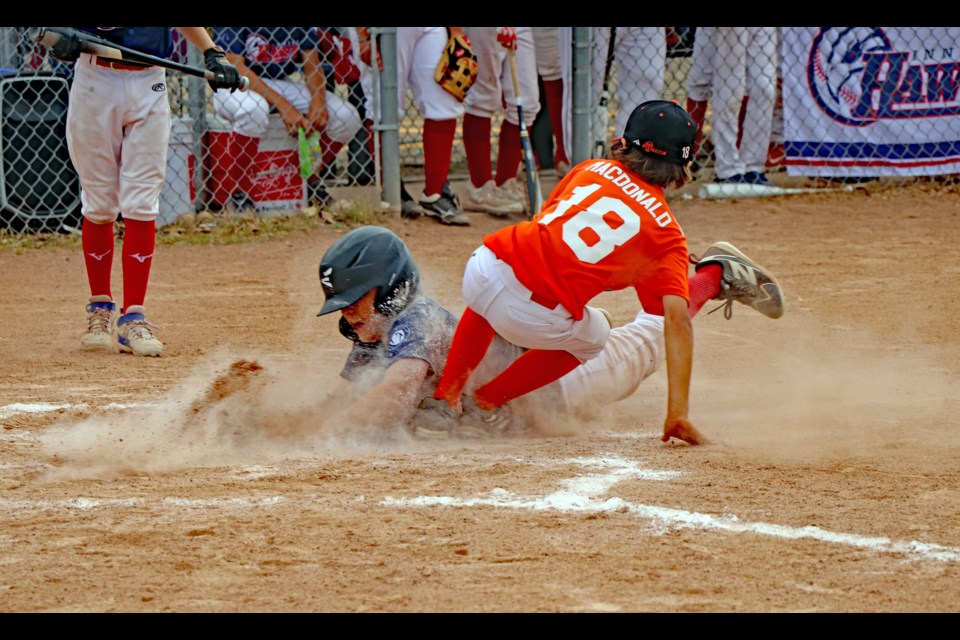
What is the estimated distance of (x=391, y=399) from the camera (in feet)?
13.2

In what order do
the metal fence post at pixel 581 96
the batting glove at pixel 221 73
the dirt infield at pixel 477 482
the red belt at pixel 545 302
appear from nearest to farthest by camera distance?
the dirt infield at pixel 477 482 → the red belt at pixel 545 302 → the batting glove at pixel 221 73 → the metal fence post at pixel 581 96

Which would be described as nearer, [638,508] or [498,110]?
[638,508]

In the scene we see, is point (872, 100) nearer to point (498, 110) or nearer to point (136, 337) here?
point (498, 110)

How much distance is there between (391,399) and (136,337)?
1806 mm

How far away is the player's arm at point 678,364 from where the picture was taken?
3803 mm

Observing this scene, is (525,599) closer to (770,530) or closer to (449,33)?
(770,530)

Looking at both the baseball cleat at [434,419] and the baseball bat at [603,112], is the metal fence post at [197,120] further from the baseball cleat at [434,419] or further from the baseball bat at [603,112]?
the baseball cleat at [434,419]

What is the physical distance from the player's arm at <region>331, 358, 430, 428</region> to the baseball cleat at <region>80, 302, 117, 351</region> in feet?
6.01

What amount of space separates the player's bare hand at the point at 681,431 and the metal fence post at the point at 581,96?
17.1 ft

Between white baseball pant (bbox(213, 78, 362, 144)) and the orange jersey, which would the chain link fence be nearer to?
white baseball pant (bbox(213, 78, 362, 144))

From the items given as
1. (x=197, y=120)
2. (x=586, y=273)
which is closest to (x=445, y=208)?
(x=197, y=120)

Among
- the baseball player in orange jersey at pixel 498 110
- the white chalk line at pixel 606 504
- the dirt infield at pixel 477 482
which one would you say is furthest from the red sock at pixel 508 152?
the white chalk line at pixel 606 504

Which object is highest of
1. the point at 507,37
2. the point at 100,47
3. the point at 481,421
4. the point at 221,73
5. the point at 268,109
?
the point at 100,47

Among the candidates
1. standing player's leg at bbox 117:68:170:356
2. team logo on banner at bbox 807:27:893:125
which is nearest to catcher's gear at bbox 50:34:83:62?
standing player's leg at bbox 117:68:170:356
